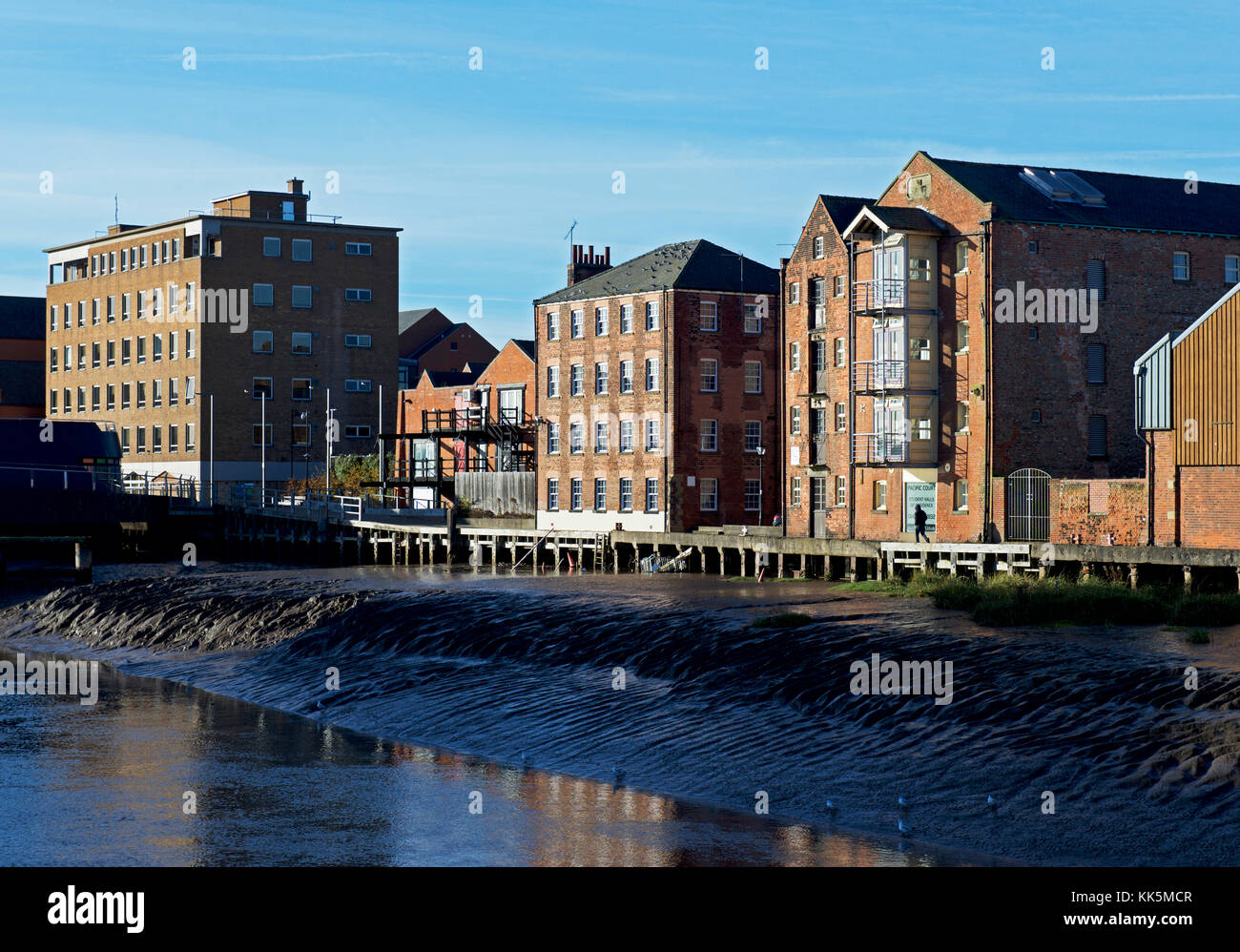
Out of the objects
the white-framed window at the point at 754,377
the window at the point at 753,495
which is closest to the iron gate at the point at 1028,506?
the window at the point at 753,495

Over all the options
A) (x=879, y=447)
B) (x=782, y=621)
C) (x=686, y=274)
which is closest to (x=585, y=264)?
(x=686, y=274)

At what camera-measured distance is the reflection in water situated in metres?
16.6

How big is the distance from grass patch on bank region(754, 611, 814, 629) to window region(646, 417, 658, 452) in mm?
37058

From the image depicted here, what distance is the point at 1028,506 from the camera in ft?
160

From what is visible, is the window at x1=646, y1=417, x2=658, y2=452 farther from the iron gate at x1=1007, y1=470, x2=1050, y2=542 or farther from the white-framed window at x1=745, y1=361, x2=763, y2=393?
the iron gate at x1=1007, y1=470, x2=1050, y2=542

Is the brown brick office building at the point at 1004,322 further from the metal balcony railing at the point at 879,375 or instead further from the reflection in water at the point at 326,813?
the reflection in water at the point at 326,813

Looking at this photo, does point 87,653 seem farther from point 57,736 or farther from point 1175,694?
point 1175,694

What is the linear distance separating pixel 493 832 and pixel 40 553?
184ft

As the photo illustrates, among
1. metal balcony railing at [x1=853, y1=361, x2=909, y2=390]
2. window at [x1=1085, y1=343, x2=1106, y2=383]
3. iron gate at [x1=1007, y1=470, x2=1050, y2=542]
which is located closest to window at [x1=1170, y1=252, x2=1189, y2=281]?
window at [x1=1085, y1=343, x2=1106, y2=383]

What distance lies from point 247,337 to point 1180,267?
6680cm

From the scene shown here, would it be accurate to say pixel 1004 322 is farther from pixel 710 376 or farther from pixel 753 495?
pixel 753 495

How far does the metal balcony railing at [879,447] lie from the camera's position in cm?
5403

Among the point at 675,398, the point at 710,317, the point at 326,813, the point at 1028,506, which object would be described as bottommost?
the point at 326,813

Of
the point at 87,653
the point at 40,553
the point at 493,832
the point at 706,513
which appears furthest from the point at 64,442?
the point at 493,832
